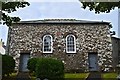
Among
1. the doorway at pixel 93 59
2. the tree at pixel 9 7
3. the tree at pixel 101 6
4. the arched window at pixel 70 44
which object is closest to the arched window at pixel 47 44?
the arched window at pixel 70 44

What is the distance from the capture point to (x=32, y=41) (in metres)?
26.0

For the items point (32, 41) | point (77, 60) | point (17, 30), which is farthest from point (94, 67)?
point (17, 30)

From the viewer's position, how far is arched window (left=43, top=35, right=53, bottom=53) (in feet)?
85.1

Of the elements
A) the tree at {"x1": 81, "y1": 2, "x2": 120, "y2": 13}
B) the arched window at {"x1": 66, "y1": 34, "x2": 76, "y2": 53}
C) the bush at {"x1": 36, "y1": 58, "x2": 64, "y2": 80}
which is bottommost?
the bush at {"x1": 36, "y1": 58, "x2": 64, "y2": 80}

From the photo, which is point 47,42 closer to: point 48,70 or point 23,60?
point 23,60

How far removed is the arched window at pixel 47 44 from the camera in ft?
85.1

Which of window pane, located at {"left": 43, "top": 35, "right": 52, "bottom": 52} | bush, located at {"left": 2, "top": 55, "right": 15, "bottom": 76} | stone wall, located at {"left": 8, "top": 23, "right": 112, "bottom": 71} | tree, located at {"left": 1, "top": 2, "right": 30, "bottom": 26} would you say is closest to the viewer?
tree, located at {"left": 1, "top": 2, "right": 30, "bottom": 26}

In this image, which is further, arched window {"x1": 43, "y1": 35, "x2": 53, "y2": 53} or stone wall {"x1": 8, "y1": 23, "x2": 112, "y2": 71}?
arched window {"x1": 43, "y1": 35, "x2": 53, "y2": 53}

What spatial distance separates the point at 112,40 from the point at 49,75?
11.0 meters

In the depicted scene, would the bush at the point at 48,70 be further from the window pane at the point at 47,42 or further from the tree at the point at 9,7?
the window pane at the point at 47,42

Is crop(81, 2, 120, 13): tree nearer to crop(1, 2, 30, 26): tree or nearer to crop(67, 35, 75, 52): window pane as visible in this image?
crop(1, 2, 30, 26): tree

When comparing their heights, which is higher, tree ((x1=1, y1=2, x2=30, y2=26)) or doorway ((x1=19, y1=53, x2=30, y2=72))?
tree ((x1=1, y1=2, x2=30, y2=26))

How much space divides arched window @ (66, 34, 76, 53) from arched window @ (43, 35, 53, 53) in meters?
1.37

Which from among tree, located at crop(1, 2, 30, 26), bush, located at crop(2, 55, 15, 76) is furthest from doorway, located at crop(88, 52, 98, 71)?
tree, located at crop(1, 2, 30, 26)
